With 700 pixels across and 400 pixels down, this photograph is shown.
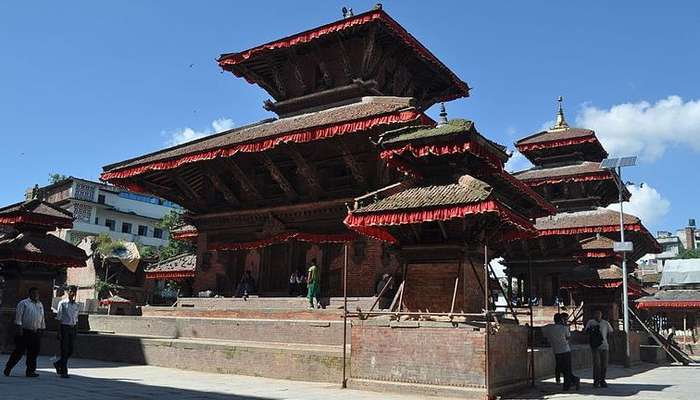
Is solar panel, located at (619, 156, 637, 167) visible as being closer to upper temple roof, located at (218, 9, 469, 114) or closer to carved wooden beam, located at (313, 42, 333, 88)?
upper temple roof, located at (218, 9, 469, 114)

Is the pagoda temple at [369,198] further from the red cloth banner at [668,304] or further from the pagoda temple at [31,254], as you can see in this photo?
the red cloth banner at [668,304]

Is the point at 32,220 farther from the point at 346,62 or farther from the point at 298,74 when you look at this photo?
the point at 346,62

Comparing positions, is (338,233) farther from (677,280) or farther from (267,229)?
(677,280)

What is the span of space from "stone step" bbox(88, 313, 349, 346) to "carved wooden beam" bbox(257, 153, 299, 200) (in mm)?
4491

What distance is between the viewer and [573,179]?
3419cm

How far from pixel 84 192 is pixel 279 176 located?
165 feet

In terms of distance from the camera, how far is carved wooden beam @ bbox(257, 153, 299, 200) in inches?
766

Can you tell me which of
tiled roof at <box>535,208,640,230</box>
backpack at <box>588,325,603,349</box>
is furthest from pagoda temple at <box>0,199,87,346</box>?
tiled roof at <box>535,208,640,230</box>

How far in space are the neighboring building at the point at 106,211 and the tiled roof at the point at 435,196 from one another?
50.6 m

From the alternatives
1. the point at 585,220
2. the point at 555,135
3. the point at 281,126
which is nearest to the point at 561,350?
the point at 281,126

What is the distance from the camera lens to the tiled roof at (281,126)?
55.0 ft

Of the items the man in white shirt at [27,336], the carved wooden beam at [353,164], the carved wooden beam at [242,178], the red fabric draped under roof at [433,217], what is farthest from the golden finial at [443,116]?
the man in white shirt at [27,336]

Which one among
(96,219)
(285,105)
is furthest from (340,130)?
(96,219)

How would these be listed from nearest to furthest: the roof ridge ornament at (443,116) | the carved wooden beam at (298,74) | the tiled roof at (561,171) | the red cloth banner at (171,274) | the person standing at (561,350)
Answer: the person standing at (561,350) < the roof ridge ornament at (443,116) < the carved wooden beam at (298,74) < the red cloth banner at (171,274) < the tiled roof at (561,171)
